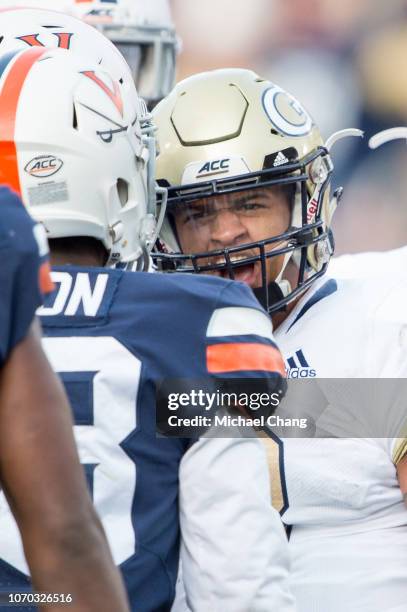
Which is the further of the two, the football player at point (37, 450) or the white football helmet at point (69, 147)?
the white football helmet at point (69, 147)

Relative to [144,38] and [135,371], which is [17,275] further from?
[144,38]

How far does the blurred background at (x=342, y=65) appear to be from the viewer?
Answer: 242 inches

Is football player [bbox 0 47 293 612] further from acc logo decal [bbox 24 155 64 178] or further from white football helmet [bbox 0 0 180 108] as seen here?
white football helmet [bbox 0 0 180 108]

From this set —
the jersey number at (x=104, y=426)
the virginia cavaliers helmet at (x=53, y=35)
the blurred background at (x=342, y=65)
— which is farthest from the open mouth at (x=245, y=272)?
the blurred background at (x=342, y=65)

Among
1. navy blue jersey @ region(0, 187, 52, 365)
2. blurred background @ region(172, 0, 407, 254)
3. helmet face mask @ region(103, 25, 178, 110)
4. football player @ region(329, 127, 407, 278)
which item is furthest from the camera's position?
blurred background @ region(172, 0, 407, 254)

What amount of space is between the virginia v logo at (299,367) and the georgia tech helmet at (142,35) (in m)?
2.38

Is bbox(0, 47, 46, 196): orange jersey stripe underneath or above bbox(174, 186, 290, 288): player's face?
above

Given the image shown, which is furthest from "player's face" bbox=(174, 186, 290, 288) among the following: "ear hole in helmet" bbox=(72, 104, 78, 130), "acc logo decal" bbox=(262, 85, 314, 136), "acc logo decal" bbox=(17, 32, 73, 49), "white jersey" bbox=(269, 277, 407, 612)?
"ear hole in helmet" bbox=(72, 104, 78, 130)

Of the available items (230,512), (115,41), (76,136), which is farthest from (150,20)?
(230,512)

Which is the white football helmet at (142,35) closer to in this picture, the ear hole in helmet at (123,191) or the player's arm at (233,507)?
the ear hole in helmet at (123,191)

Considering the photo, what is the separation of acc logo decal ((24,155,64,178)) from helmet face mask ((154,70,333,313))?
0.72 m

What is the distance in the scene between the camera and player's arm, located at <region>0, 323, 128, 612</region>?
44.6 inches

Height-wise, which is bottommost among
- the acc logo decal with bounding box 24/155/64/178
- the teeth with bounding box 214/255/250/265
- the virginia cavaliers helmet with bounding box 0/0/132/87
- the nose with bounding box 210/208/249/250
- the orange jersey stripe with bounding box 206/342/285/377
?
the teeth with bounding box 214/255/250/265

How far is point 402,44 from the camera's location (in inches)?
255
